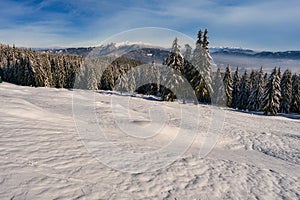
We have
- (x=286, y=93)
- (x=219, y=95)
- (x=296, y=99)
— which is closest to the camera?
(x=219, y=95)

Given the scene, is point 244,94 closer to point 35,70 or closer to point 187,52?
point 187,52

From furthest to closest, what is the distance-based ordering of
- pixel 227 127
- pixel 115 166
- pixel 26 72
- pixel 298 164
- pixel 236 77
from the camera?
1. pixel 26 72
2. pixel 236 77
3. pixel 227 127
4. pixel 298 164
5. pixel 115 166

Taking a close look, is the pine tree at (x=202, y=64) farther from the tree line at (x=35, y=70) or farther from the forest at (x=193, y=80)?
the tree line at (x=35, y=70)

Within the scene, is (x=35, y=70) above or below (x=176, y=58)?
below

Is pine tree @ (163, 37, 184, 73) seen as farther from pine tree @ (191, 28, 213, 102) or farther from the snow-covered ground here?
the snow-covered ground

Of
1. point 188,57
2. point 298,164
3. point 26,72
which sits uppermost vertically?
point 188,57

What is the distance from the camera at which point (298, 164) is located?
40.8 ft

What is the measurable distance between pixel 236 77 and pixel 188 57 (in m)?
22.5

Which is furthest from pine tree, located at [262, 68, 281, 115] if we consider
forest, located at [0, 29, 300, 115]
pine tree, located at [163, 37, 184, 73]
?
pine tree, located at [163, 37, 184, 73]

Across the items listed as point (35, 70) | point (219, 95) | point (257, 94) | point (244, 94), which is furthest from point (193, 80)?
point (35, 70)

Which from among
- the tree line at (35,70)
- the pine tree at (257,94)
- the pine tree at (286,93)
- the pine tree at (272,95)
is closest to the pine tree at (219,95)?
the pine tree at (257,94)

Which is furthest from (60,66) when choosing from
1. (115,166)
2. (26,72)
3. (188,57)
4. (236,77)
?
(115,166)

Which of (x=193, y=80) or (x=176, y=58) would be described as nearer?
(x=176, y=58)

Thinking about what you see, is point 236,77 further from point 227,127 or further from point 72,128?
point 72,128
